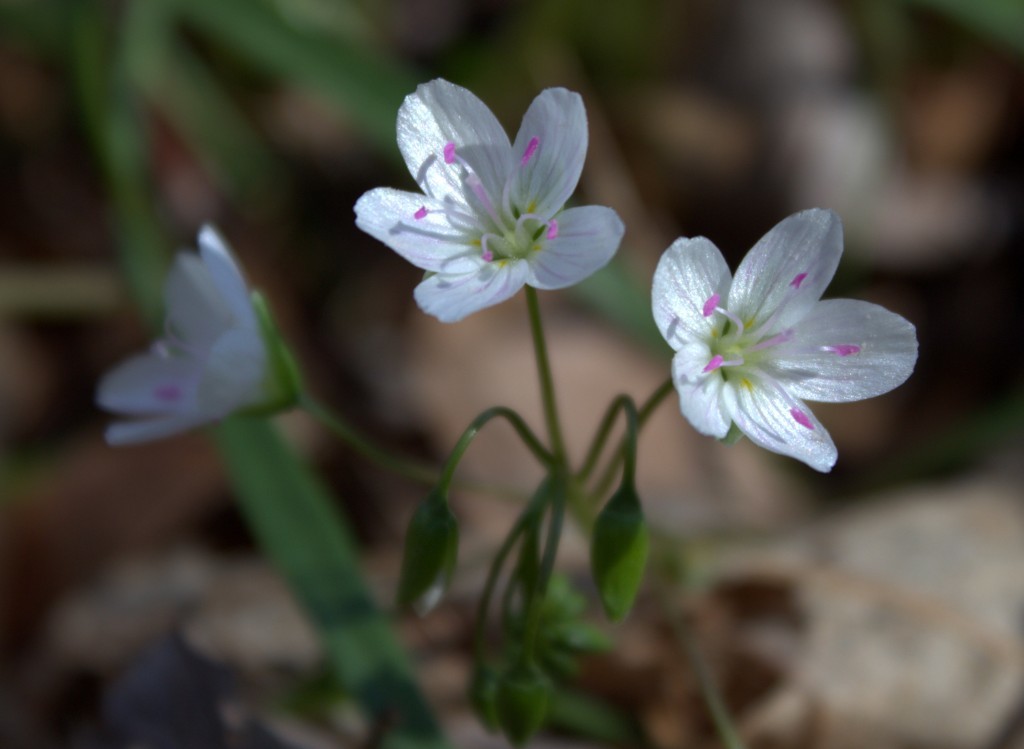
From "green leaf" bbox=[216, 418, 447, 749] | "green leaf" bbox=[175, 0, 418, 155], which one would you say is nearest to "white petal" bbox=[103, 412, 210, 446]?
"green leaf" bbox=[216, 418, 447, 749]

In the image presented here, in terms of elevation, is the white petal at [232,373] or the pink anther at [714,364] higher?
the pink anther at [714,364]

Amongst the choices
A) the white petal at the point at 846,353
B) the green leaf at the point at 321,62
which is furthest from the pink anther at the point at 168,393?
the green leaf at the point at 321,62

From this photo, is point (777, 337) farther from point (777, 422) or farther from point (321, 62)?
point (321, 62)

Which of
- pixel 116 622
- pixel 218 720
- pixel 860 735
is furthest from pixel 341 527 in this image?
pixel 860 735

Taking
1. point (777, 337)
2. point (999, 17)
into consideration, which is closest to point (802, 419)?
point (777, 337)

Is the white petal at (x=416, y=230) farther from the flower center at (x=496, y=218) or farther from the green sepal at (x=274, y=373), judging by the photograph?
the green sepal at (x=274, y=373)
